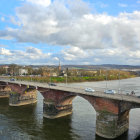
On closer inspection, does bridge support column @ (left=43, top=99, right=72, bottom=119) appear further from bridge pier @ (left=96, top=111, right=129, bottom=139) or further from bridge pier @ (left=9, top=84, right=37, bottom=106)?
bridge pier @ (left=9, top=84, right=37, bottom=106)

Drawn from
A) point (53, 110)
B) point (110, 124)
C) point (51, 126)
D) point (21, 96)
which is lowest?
point (51, 126)

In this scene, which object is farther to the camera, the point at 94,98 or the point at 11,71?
the point at 11,71

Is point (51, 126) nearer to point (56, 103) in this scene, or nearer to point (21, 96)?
point (56, 103)

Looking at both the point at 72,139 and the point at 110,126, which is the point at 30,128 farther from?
the point at 110,126

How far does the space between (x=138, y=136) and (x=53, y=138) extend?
11931 mm

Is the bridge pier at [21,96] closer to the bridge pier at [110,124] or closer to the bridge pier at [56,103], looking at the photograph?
the bridge pier at [56,103]

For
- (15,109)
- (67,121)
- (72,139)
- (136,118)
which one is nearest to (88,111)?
(67,121)

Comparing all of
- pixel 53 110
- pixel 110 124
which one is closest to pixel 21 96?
pixel 53 110

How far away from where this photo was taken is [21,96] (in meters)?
42.4

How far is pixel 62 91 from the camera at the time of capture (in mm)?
30797

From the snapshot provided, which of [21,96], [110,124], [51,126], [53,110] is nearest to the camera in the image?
[110,124]

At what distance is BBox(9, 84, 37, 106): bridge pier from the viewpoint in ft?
137

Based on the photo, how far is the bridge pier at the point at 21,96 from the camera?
41.8m

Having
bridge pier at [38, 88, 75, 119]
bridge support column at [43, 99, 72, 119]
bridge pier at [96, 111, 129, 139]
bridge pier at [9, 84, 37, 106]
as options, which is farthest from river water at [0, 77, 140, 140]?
bridge pier at [9, 84, 37, 106]
